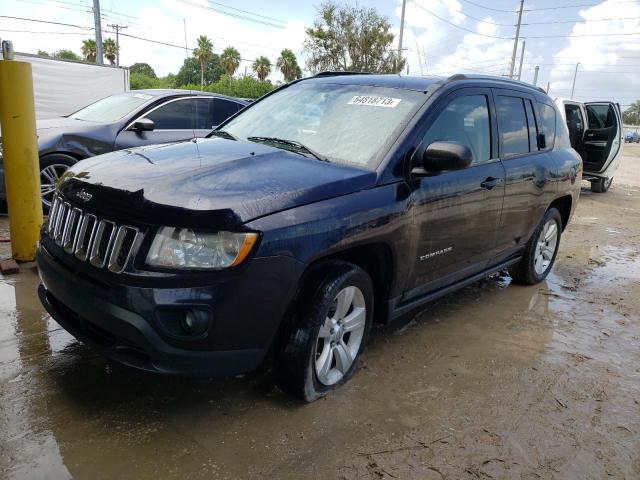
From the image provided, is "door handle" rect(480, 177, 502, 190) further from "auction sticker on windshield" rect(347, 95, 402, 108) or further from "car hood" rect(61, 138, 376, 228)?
"car hood" rect(61, 138, 376, 228)

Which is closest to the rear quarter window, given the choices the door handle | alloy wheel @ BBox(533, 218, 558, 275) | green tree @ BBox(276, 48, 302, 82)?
alloy wheel @ BBox(533, 218, 558, 275)

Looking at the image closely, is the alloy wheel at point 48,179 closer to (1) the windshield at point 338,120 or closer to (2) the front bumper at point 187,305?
(1) the windshield at point 338,120

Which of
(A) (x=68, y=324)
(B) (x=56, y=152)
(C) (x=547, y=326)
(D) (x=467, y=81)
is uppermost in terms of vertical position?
(D) (x=467, y=81)

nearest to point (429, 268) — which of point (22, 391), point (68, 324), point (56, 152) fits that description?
point (68, 324)

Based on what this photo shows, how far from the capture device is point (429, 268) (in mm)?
3561

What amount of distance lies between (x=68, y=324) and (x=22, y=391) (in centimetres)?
50

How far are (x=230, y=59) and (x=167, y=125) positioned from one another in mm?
60321

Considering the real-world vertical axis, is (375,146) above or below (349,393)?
above

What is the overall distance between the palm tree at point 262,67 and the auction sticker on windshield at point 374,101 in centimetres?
6041

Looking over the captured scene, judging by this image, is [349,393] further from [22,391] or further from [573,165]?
[573,165]

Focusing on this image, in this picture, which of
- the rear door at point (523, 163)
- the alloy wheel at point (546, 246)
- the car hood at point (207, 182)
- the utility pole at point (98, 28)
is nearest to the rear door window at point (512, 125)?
the rear door at point (523, 163)

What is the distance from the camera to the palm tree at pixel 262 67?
61031 millimetres

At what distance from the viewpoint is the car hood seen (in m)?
2.43

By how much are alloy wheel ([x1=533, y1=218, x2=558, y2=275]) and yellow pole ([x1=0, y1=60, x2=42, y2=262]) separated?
15.6 feet
